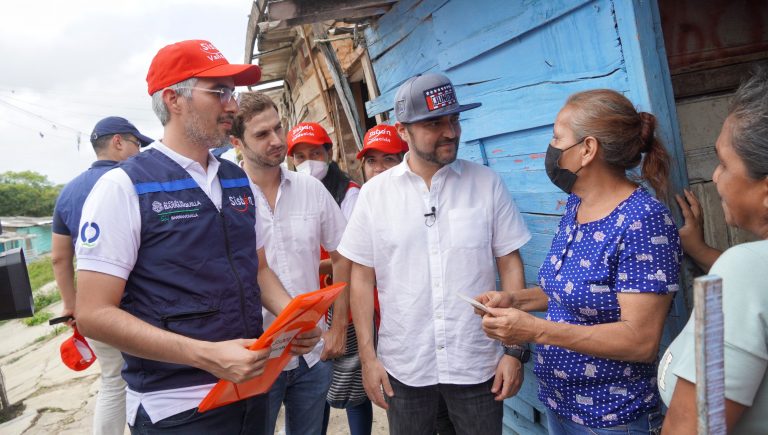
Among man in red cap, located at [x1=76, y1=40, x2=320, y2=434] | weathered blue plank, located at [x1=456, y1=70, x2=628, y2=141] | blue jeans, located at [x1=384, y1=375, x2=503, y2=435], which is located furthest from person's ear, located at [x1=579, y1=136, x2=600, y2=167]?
man in red cap, located at [x1=76, y1=40, x2=320, y2=434]

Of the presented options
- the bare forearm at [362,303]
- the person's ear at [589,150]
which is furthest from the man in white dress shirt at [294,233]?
the person's ear at [589,150]

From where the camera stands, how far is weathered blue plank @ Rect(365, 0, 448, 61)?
3.08 m

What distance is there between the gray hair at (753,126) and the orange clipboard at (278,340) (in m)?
1.16

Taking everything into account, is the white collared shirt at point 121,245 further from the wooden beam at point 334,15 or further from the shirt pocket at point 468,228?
the wooden beam at point 334,15

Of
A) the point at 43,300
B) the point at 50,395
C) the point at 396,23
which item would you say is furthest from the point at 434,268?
the point at 43,300

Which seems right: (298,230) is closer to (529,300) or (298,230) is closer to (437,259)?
(437,259)

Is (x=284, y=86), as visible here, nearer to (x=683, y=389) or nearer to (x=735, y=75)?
(x=735, y=75)

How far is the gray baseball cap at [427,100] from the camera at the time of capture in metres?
2.17

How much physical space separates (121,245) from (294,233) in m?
1.10

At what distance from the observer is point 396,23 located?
11.5 ft

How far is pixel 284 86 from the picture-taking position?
9.20 meters

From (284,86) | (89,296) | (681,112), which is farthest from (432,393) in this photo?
(284,86)

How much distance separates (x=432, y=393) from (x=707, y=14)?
2.51 meters

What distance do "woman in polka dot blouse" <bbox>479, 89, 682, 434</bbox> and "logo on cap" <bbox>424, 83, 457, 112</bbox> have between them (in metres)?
0.55
